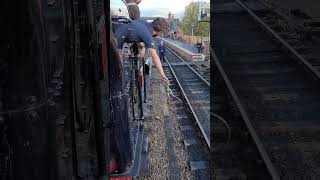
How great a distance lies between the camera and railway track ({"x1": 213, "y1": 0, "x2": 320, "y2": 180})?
12.8ft

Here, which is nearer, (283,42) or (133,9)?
(133,9)

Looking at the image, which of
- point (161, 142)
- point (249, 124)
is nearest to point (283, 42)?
point (249, 124)

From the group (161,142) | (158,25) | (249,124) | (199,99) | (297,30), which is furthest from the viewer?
(199,99)

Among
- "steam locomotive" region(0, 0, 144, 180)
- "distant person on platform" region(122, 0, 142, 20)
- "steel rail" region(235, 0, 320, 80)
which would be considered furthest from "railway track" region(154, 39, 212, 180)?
"steam locomotive" region(0, 0, 144, 180)

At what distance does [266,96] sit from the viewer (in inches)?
177

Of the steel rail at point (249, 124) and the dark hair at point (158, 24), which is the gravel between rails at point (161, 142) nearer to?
the steel rail at point (249, 124)

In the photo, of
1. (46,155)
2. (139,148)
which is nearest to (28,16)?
(46,155)

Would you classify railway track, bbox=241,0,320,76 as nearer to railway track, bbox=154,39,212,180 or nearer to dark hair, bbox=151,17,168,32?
dark hair, bbox=151,17,168,32

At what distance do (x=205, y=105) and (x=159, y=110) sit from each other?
1.12 metres

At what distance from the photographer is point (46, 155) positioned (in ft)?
4.07

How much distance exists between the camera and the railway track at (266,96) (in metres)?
3.90

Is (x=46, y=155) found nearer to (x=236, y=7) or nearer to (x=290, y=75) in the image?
(x=236, y=7)

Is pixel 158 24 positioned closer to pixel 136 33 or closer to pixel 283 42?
→ pixel 136 33

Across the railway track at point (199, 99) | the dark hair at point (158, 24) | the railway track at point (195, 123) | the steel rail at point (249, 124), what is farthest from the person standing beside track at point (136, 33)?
the railway track at point (199, 99)
